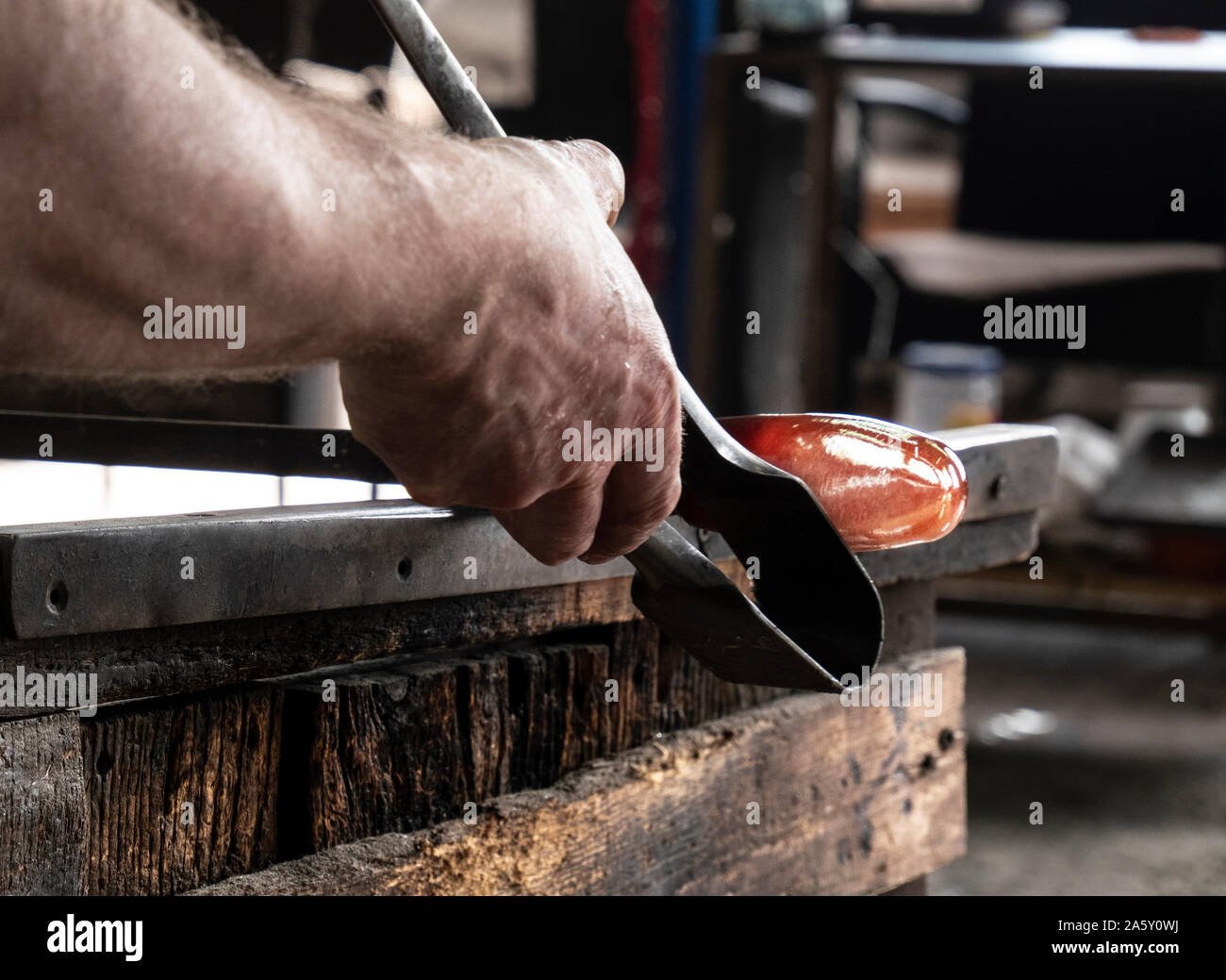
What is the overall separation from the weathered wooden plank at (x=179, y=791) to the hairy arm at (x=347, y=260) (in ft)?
0.52

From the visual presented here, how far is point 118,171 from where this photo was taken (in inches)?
17.7

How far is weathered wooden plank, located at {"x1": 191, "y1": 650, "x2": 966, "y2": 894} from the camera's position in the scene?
2.50 ft

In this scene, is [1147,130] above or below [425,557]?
above

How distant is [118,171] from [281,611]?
0.84 ft

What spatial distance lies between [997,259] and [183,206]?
2.78 meters

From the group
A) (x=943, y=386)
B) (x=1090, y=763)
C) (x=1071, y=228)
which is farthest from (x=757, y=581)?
(x=1071, y=228)

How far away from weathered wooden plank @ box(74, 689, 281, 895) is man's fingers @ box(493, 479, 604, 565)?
6.1 inches

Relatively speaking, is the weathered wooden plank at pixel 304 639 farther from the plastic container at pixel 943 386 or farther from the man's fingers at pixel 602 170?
the plastic container at pixel 943 386

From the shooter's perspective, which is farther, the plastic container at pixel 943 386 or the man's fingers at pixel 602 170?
the plastic container at pixel 943 386

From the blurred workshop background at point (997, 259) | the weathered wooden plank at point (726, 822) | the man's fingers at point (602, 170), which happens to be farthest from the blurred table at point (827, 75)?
the man's fingers at point (602, 170)

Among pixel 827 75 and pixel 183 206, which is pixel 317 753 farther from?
pixel 827 75

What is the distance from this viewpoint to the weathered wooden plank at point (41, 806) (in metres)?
0.58
